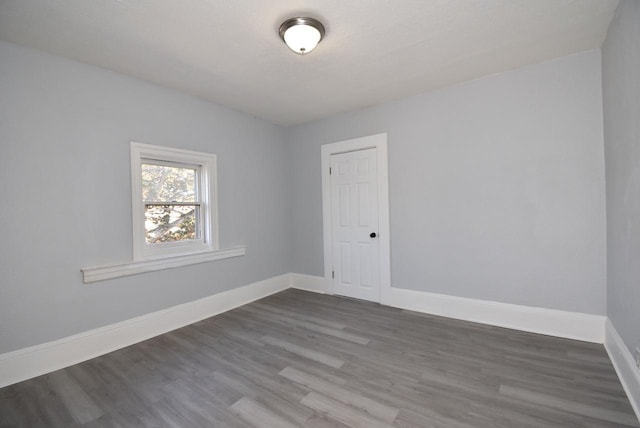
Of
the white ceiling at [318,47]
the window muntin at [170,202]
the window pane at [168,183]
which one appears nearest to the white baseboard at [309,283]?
the window muntin at [170,202]

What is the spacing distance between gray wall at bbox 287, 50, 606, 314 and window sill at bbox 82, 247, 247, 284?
2.27 metres

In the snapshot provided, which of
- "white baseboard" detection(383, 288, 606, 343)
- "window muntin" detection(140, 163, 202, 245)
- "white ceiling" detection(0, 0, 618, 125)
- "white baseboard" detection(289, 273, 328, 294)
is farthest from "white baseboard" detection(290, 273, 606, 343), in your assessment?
"window muntin" detection(140, 163, 202, 245)

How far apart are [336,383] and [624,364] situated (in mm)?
1995

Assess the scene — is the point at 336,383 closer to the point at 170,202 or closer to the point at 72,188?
the point at 170,202

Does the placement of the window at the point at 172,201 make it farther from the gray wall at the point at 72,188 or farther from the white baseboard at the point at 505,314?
the white baseboard at the point at 505,314

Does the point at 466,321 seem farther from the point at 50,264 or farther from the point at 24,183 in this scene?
the point at 24,183

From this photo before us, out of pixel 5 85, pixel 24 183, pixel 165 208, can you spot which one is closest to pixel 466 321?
Answer: pixel 165 208

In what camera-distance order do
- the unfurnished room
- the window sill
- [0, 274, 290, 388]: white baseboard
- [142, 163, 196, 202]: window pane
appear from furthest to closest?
[142, 163, 196, 202]: window pane < the window sill < [0, 274, 290, 388]: white baseboard < the unfurnished room

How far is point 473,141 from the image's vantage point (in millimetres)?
3039

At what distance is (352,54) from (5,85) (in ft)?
→ 9.12

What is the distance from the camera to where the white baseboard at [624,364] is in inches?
65.7

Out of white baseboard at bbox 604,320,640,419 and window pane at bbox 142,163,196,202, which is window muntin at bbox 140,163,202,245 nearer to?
window pane at bbox 142,163,196,202

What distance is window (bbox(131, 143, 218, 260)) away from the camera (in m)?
2.84

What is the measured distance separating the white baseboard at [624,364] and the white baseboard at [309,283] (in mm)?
3018
